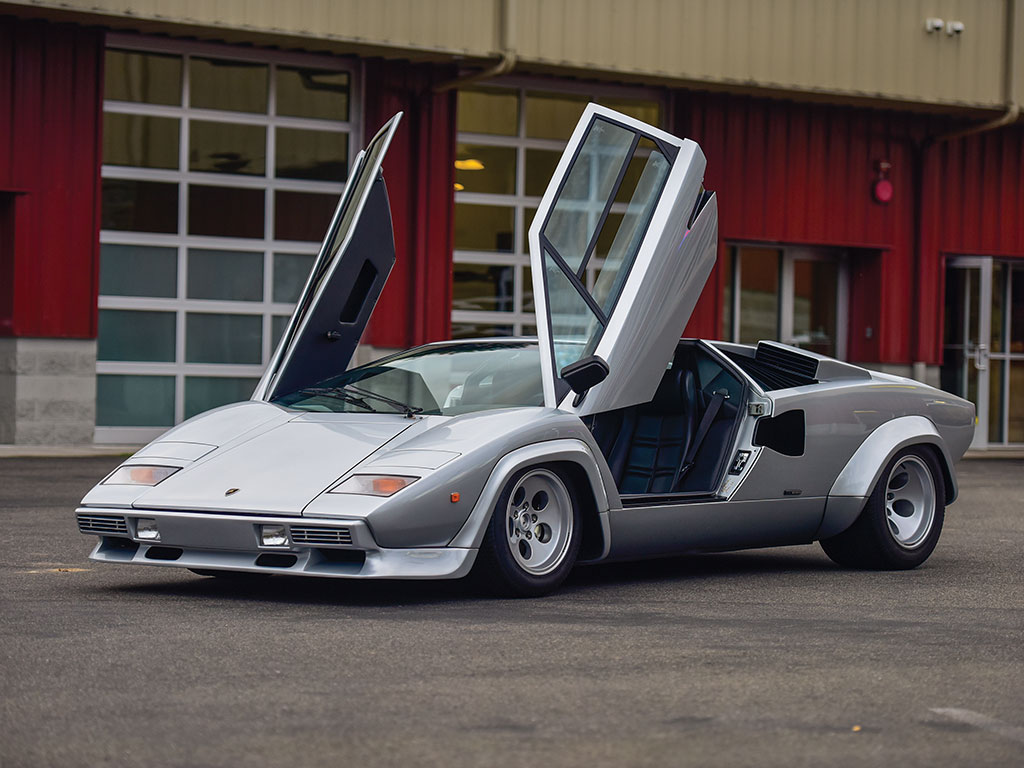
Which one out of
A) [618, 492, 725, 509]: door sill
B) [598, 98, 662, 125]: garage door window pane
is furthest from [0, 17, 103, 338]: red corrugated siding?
[618, 492, 725, 509]: door sill

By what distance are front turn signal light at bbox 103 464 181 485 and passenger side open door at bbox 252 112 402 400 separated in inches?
39.3

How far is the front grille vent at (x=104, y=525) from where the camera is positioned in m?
6.71

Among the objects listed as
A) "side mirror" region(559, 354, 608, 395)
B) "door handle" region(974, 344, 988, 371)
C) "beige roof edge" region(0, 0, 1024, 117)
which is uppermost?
"beige roof edge" region(0, 0, 1024, 117)

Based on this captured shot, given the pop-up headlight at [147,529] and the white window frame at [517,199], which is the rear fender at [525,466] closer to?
the pop-up headlight at [147,529]

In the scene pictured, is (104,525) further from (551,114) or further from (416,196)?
(551,114)

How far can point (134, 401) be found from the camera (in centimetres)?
1619

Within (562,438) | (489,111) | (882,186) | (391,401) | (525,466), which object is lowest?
(525,466)

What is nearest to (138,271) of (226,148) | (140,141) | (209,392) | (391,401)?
(140,141)

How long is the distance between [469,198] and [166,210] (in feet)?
10.8

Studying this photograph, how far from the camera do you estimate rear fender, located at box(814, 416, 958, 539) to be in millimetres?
8164

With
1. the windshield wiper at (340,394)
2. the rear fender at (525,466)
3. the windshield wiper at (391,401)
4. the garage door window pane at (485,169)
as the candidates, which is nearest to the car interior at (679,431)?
the rear fender at (525,466)

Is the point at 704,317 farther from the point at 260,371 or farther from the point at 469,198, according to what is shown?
the point at 260,371

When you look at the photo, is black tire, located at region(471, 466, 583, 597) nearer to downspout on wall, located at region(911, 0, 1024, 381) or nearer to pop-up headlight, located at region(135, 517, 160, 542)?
pop-up headlight, located at region(135, 517, 160, 542)

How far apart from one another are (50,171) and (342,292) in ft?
27.1
